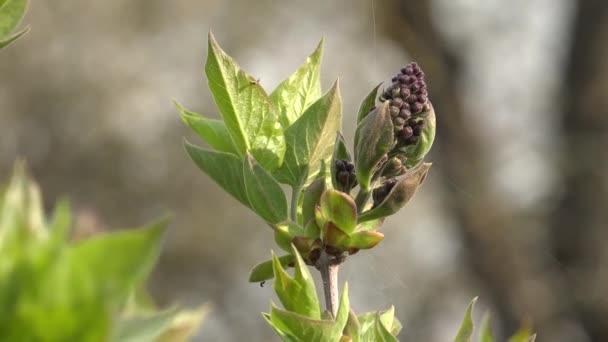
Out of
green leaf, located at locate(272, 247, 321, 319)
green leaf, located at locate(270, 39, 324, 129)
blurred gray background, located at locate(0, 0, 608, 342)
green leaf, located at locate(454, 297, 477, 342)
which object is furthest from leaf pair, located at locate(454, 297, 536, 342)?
blurred gray background, located at locate(0, 0, 608, 342)

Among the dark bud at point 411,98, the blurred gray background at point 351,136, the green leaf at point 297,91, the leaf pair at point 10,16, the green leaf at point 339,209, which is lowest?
the green leaf at point 339,209

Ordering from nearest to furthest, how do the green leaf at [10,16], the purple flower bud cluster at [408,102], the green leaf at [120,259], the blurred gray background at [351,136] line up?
the green leaf at [120,259]
the green leaf at [10,16]
the purple flower bud cluster at [408,102]
the blurred gray background at [351,136]

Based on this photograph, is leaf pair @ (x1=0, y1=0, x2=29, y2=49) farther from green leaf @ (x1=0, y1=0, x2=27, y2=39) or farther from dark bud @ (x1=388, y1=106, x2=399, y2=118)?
dark bud @ (x1=388, y1=106, x2=399, y2=118)

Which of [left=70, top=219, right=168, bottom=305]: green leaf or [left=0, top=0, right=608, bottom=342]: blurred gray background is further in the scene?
[left=0, top=0, right=608, bottom=342]: blurred gray background

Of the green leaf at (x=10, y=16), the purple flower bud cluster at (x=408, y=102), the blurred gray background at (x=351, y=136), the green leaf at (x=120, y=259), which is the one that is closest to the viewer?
the green leaf at (x=120, y=259)

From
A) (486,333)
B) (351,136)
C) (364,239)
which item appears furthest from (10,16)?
(351,136)

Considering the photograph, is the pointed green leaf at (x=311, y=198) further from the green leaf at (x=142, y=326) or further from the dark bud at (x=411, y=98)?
the green leaf at (x=142, y=326)

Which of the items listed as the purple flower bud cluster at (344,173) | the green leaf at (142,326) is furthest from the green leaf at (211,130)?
the green leaf at (142,326)

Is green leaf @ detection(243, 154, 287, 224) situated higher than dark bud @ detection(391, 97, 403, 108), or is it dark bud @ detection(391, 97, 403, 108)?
green leaf @ detection(243, 154, 287, 224)
